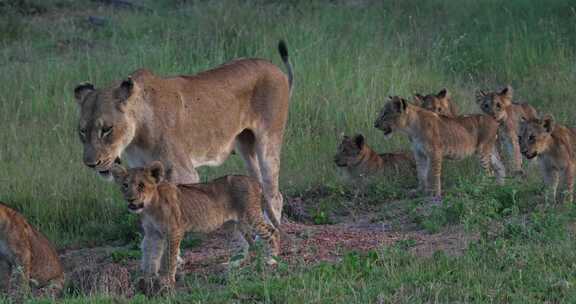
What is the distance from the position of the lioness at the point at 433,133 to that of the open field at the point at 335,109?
280 mm

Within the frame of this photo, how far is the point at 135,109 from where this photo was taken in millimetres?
8398

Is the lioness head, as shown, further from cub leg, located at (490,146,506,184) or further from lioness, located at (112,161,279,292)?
cub leg, located at (490,146,506,184)

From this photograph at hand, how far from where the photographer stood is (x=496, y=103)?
37.9 ft

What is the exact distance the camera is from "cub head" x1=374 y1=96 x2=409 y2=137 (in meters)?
10.8

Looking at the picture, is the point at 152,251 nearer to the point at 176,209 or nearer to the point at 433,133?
the point at 176,209

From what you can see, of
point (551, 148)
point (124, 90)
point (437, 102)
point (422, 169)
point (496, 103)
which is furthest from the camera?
point (437, 102)

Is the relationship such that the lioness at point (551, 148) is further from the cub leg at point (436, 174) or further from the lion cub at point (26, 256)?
the lion cub at point (26, 256)

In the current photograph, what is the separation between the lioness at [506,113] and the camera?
1155cm

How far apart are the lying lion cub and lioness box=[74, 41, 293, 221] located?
1239mm

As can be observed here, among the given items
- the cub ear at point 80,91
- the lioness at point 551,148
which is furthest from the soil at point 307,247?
the cub ear at point 80,91

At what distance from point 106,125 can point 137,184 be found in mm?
831

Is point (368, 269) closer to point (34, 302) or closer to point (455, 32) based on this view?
point (34, 302)

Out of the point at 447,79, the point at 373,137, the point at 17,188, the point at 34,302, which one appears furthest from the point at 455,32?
the point at 34,302

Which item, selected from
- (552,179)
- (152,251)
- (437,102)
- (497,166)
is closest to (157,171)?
(152,251)
